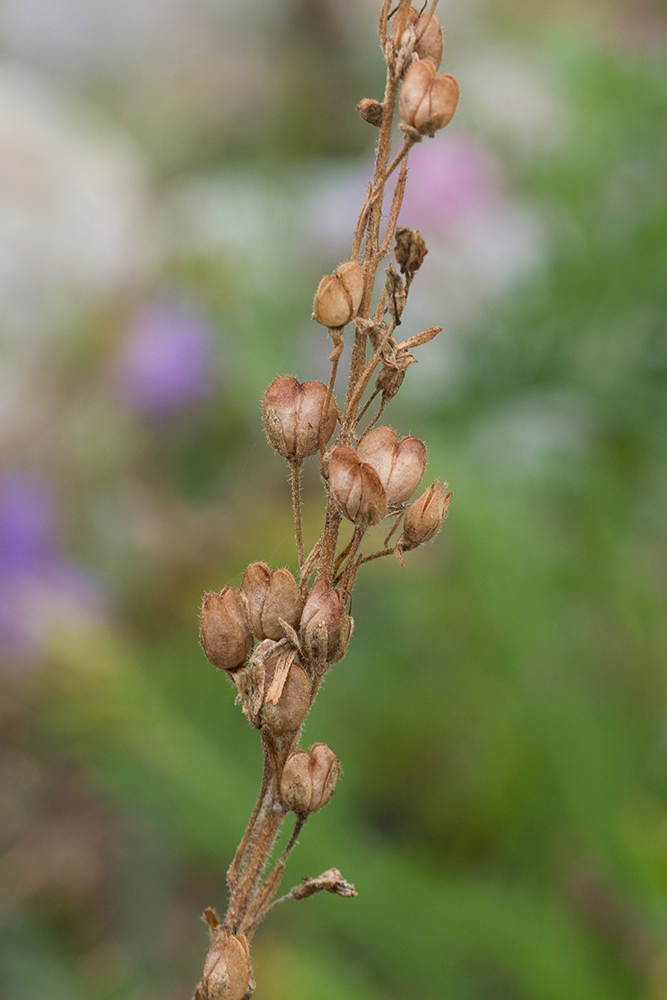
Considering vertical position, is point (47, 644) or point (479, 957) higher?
point (47, 644)

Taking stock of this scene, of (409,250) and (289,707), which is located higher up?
(409,250)

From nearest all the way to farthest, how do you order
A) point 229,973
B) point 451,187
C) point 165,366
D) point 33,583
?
point 229,973 < point 33,583 < point 451,187 < point 165,366

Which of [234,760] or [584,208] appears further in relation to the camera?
[584,208]

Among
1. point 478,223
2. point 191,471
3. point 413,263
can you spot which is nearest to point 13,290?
point 191,471

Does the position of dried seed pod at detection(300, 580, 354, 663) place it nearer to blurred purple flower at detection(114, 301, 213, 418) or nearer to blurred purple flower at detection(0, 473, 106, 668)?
blurred purple flower at detection(0, 473, 106, 668)

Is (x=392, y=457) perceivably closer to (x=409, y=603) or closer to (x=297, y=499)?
(x=297, y=499)

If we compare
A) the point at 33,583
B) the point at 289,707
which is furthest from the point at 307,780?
the point at 33,583

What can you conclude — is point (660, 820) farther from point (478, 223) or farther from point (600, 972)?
point (478, 223)
